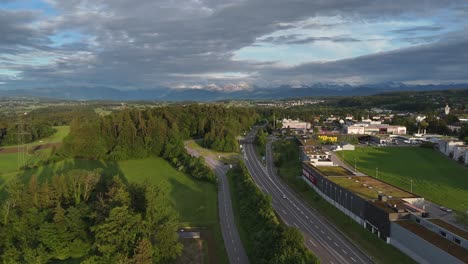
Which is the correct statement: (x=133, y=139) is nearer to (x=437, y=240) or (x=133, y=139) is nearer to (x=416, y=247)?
(x=416, y=247)

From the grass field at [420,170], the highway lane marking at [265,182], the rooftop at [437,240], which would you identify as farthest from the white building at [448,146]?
the rooftop at [437,240]

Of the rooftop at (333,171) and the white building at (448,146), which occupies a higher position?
the white building at (448,146)

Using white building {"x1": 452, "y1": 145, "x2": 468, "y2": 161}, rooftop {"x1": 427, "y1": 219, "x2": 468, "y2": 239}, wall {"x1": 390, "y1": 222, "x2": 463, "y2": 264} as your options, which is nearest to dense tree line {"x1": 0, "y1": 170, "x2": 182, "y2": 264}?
wall {"x1": 390, "y1": 222, "x2": 463, "y2": 264}

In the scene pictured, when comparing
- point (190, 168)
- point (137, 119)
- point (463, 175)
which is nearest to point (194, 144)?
point (137, 119)

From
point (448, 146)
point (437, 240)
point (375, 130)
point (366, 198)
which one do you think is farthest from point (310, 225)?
point (375, 130)

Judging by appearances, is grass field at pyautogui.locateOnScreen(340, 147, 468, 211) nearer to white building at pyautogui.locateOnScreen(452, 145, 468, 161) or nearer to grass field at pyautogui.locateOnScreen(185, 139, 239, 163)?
white building at pyautogui.locateOnScreen(452, 145, 468, 161)

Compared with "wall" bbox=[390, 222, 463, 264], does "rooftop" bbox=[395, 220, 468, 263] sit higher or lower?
higher

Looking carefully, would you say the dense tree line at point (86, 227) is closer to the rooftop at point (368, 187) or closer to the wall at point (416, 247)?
the wall at point (416, 247)
